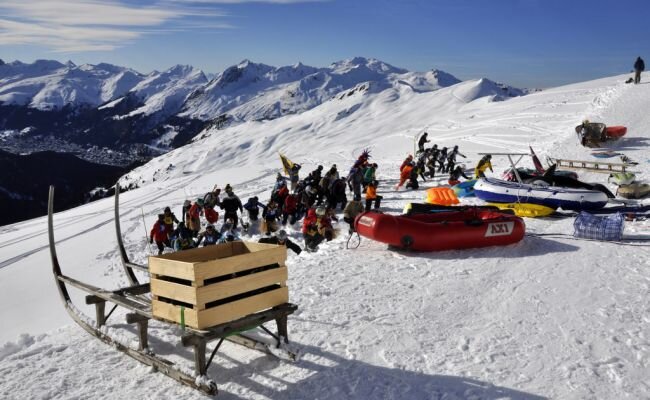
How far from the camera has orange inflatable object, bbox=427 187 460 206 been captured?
1474 centimetres

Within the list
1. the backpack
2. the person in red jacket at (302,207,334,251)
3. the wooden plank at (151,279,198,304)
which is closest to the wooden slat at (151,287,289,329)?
the wooden plank at (151,279,198,304)

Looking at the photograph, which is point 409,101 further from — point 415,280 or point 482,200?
point 415,280

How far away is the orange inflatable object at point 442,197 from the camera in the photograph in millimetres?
14742

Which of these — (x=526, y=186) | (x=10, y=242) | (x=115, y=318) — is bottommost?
(x=10, y=242)

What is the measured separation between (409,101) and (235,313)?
113618mm

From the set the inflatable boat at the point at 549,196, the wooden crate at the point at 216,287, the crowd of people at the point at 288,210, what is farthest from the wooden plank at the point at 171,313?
the inflatable boat at the point at 549,196

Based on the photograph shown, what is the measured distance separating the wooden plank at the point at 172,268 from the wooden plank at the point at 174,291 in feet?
0.31

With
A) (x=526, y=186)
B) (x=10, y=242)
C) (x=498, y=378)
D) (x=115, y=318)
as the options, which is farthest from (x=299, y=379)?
(x=10, y=242)

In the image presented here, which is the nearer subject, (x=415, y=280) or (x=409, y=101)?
(x=415, y=280)

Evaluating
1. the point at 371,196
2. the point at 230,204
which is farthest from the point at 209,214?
the point at 371,196

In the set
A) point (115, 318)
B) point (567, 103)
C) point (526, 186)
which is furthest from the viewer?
point (567, 103)

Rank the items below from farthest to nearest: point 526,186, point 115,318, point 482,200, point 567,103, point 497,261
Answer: point 567,103 < point 482,200 < point 526,186 < point 497,261 < point 115,318

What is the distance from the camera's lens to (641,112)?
2812cm

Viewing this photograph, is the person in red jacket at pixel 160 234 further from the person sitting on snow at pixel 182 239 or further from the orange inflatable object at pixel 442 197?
the orange inflatable object at pixel 442 197
